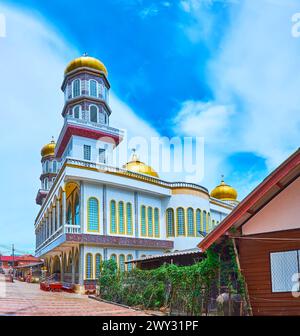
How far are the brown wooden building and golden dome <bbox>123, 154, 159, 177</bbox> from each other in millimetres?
20332

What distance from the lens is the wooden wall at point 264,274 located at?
8945 millimetres

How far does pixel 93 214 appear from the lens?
891 inches

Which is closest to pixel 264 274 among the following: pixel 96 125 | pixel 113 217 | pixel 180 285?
pixel 180 285

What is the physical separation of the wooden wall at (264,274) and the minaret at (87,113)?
18.0 m

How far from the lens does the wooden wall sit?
8945 mm

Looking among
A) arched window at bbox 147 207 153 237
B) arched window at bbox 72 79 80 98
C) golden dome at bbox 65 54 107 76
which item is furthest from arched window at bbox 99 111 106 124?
arched window at bbox 147 207 153 237

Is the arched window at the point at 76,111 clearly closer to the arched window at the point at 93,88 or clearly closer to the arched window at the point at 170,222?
the arched window at the point at 93,88

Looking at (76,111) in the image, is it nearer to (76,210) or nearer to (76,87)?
(76,87)

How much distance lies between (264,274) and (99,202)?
48.1 feet

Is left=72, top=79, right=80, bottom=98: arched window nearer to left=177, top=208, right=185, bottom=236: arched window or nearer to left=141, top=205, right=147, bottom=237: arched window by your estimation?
left=141, top=205, right=147, bottom=237: arched window

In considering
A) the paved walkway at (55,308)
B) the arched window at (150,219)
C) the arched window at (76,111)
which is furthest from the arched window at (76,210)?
the paved walkway at (55,308)

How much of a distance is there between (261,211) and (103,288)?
34.6 feet
